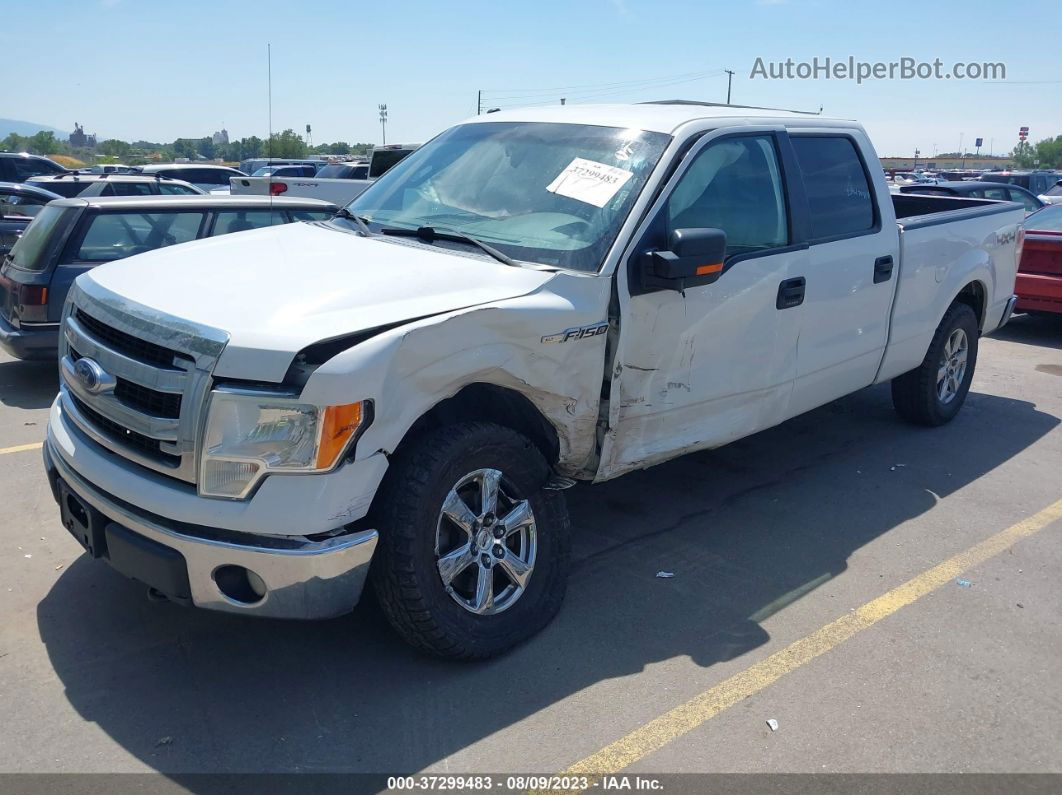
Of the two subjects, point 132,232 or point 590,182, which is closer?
point 590,182

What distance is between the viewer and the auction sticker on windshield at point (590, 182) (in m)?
4.05

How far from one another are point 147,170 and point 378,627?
62.4 ft

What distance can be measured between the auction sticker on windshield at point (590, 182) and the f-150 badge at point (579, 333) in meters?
0.59

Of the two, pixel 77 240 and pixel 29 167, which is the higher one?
pixel 29 167

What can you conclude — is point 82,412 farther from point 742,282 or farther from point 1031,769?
point 1031,769

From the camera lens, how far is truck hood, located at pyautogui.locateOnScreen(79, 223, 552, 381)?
3020 millimetres

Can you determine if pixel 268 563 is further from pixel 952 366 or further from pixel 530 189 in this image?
pixel 952 366

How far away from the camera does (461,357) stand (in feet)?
10.8

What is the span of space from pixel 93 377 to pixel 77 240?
14.8 feet

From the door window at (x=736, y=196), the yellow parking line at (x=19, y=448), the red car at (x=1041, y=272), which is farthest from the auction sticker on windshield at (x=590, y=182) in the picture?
the red car at (x=1041, y=272)

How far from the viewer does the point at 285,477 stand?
2988 millimetres

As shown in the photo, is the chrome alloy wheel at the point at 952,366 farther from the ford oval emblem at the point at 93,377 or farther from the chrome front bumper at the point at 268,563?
the ford oval emblem at the point at 93,377

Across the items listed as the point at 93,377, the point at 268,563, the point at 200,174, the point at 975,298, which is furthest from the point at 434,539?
the point at 200,174

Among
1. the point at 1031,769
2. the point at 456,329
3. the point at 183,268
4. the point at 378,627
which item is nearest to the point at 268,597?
the point at 378,627
